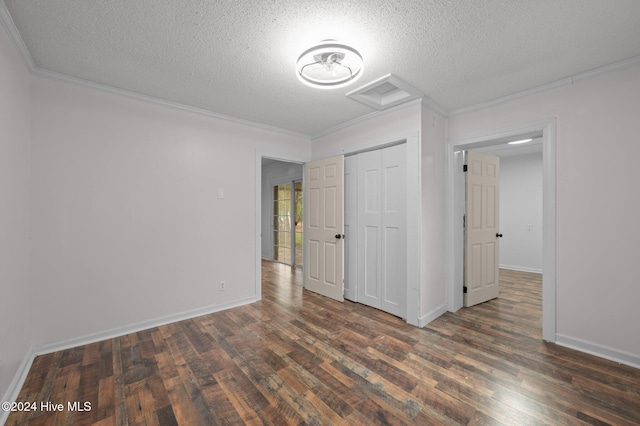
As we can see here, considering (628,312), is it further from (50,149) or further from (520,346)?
(50,149)

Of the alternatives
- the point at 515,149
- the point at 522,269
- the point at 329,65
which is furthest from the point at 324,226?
the point at 522,269

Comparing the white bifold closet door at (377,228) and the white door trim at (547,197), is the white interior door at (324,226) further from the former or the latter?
the white door trim at (547,197)

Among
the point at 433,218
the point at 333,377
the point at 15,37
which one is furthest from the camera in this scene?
the point at 433,218

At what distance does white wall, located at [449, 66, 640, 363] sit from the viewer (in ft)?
7.35

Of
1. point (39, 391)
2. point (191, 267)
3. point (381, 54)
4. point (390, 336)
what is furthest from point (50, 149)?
point (390, 336)

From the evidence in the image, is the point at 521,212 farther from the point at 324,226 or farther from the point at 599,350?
the point at 324,226

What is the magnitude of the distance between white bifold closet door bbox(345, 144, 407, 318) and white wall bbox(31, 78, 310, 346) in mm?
1440

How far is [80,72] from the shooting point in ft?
7.98

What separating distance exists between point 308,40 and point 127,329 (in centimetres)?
327

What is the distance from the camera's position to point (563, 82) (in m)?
2.53

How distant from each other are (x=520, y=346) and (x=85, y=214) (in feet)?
14.3

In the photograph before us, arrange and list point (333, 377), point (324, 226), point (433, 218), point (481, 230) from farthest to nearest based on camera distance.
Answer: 1. point (324, 226)
2. point (481, 230)
3. point (433, 218)
4. point (333, 377)

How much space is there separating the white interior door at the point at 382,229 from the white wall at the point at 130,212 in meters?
1.56

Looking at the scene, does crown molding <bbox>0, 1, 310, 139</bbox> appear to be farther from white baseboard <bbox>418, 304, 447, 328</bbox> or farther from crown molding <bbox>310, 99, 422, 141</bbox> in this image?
white baseboard <bbox>418, 304, 447, 328</bbox>
